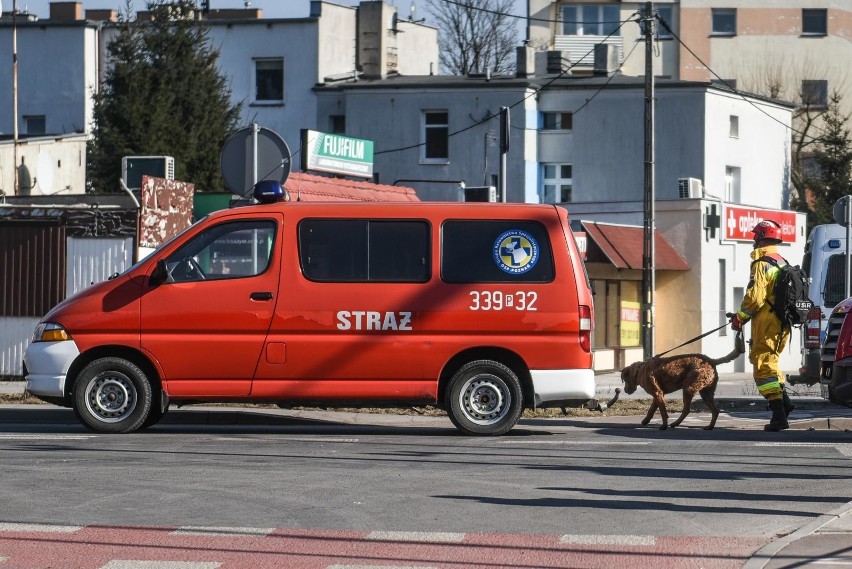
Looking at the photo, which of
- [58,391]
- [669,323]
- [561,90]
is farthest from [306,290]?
[561,90]

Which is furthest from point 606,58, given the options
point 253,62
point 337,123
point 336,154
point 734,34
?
point 336,154

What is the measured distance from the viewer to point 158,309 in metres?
13.7

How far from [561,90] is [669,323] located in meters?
17.2

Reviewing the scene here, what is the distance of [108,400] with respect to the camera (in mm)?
13812

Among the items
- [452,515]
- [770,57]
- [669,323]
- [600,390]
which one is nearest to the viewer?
[452,515]

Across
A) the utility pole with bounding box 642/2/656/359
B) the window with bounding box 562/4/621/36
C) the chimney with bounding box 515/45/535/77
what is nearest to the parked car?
the utility pole with bounding box 642/2/656/359

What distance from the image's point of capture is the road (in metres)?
7.86

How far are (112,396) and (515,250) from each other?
3.81 m

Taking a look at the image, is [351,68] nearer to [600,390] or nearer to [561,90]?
[561,90]

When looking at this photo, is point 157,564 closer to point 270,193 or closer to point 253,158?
point 270,193

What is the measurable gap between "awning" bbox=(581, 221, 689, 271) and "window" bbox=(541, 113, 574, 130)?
1674cm

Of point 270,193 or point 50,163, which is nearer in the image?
point 270,193

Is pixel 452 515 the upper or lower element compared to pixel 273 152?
lower

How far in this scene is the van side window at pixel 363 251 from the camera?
45.2ft
